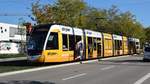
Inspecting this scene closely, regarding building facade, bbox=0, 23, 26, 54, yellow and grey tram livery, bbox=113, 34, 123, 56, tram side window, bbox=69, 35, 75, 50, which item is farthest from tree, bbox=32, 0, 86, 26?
tram side window, bbox=69, 35, 75, 50

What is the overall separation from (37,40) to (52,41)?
4.03 feet

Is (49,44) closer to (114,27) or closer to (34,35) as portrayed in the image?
(34,35)

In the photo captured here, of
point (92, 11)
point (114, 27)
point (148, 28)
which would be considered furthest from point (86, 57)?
point (148, 28)

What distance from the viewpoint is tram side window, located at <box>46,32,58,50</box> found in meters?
32.5

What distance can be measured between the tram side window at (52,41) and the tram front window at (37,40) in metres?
0.53

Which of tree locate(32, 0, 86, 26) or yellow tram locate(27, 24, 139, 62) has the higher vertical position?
tree locate(32, 0, 86, 26)

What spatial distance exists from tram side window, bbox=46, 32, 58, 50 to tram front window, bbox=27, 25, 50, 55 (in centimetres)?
53

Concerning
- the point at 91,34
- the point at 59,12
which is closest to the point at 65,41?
the point at 91,34

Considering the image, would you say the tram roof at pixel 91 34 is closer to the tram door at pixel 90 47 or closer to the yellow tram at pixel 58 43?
the yellow tram at pixel 58 43

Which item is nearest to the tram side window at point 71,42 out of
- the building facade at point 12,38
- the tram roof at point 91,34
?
the tram roof at point 91,34

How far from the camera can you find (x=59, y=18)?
221ft

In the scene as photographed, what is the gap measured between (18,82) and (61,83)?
1877 mm

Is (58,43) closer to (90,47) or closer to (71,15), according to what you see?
(90,47)

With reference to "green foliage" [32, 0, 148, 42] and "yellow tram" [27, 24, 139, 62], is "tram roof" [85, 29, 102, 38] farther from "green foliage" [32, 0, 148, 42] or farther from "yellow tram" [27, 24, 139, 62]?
"green foliage" [32, 0, 148, 42]
